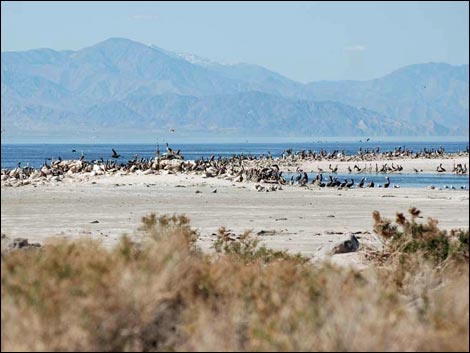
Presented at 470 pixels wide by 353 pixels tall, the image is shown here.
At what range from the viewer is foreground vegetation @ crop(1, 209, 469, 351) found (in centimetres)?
764

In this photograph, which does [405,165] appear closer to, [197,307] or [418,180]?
[418,180]

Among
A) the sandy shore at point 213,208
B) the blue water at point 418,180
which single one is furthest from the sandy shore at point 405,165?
the sandy shore at point 213,208

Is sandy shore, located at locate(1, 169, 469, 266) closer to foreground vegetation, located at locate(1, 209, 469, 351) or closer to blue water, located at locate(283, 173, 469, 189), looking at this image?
blue water, located at locate(283, 173, 469, 189)

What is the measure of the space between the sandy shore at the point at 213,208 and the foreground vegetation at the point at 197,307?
5753 millimetres

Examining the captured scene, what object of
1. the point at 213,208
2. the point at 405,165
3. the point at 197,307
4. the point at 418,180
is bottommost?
the point at 213,208

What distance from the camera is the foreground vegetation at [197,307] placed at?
764 cm

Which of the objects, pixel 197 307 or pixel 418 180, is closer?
pixel 197 307

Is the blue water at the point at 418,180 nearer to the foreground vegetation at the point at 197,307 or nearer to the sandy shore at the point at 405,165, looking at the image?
the sandy shore at the point at 405,165

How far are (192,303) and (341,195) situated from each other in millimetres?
28646

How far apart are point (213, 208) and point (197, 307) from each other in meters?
21.0

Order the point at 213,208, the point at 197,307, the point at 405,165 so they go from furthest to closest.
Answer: the point at 405,165, the point at 213,208, the point at 197,307

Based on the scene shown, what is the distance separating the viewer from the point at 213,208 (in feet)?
97.8

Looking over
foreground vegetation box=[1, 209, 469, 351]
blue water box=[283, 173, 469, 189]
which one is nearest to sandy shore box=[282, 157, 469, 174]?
blue water box=[283, 173, 469, 189]

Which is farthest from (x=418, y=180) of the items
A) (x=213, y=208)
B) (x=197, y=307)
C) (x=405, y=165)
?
(x=197, y=307)
